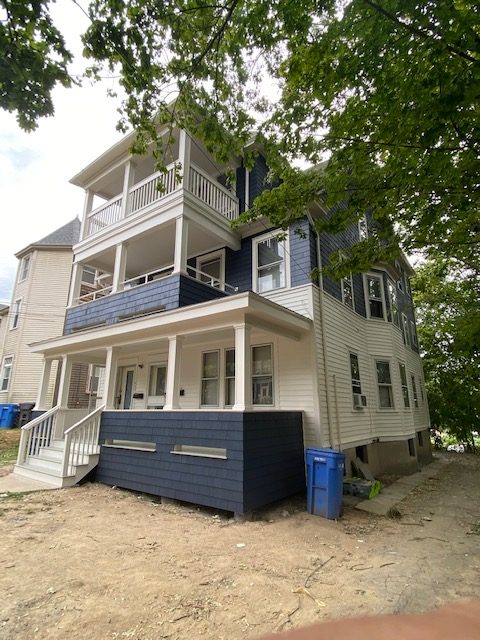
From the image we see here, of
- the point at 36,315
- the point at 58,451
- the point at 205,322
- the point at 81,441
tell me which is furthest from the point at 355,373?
the point at 36,315

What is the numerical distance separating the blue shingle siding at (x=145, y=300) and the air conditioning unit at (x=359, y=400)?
4.63 m

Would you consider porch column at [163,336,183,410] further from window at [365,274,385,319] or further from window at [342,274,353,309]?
window at [365,274,385,319]

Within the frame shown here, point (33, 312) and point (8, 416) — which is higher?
point (33, 312)

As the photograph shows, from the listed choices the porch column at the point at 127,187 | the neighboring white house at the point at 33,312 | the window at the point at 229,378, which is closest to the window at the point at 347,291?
the window at the point at 229,378

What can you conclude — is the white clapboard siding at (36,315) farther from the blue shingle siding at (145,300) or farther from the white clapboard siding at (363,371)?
the white clapboard siding at (363,371)

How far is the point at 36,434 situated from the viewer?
356 inches

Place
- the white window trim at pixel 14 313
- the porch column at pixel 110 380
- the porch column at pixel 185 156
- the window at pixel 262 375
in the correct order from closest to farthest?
the window at pixel 262 375 → the porch column at pixel 110 380 → the porch column at pixel 185 156 → the white window trim at pixel 14 313

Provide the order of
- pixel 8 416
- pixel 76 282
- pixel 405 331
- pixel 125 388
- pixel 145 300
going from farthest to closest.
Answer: pixel 8 416 < pixel 405 331 < pixel 76 282 < pixel 125 388 < pixel 145 300

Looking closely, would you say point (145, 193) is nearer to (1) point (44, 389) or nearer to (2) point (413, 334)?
(1) point (44, 389)

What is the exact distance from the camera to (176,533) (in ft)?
16.5

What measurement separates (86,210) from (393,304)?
11393mm

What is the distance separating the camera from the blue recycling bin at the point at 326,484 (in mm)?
5883

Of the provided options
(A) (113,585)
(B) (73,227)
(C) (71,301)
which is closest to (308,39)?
(A) (113,585)

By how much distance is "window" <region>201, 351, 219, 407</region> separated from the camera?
30.1 ft
